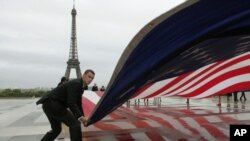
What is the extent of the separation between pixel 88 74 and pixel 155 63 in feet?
2.83

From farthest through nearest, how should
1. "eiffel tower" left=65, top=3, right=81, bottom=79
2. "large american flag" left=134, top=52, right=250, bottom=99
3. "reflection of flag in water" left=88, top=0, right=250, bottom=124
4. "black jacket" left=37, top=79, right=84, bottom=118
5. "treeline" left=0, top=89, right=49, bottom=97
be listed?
"eiffel tower" left=65, top=3, right=81, bottom=79, "treeline" left=0, top=89, right=49, bottom=97, "large american flag" left=134, top=52, right=250, bottom=99, "black jacket" left=37, top=79, right=84, bottom=118, "reflection of flag in water" left=88, top=0, right=250, bottom=124

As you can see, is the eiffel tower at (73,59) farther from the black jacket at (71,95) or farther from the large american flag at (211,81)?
the black jacket at (71,95)

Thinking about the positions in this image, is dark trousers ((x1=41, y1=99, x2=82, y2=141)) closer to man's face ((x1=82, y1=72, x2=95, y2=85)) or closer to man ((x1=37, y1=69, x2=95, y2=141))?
man ((x1=37, y1=69, x2=95, y2=141))

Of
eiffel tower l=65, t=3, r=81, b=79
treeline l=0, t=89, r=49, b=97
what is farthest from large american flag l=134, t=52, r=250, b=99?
eiffel tower l=65, t=3, r=81, b=79

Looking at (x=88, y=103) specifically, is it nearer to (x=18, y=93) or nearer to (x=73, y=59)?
(x=18, y=93)

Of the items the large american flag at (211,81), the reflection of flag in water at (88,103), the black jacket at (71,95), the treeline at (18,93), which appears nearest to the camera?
the black jacket at (71,95)

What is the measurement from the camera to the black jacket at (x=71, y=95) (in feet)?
14.5

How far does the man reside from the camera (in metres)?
4.45

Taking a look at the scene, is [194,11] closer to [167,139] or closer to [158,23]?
[158,23]

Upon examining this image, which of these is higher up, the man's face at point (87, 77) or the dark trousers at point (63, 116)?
the man's face at point (87, 77)

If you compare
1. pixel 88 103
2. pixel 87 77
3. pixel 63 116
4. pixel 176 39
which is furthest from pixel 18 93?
pixel 176 39

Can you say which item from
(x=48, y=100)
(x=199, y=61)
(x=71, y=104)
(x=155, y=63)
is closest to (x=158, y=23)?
(x=155, y=63)

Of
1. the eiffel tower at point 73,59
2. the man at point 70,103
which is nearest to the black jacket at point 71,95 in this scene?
the man at point 70,103

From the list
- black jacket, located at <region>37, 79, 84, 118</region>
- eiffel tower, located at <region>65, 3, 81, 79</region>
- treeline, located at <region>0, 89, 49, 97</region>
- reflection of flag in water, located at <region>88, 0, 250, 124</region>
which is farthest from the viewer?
eiffel tower, located at <region>65, 3, 81, 79</region>
